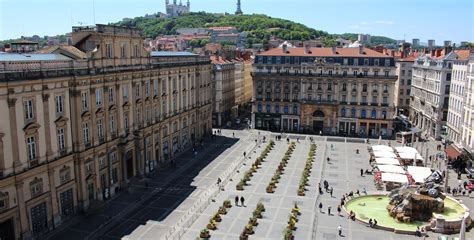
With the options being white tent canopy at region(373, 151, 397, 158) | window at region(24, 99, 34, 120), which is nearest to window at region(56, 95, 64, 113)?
window at region(24, 99, 34, 120)

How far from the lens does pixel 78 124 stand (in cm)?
5369

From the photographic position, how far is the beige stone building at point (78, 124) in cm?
4444

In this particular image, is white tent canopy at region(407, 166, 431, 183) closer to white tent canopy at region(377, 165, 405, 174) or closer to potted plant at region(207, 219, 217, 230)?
white tent canopy at region(377, 165, 405, 174)

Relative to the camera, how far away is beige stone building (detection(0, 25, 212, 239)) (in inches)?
1750

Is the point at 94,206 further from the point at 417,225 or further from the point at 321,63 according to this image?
the point at 321,63

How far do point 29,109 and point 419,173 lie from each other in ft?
187

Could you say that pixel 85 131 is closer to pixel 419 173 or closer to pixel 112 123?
pixel 112 123

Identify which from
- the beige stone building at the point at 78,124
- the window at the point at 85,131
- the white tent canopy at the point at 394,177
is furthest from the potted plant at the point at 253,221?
the window at the point at 85,131

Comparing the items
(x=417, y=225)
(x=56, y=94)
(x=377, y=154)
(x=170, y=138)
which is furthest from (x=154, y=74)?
(x=417, y=225)

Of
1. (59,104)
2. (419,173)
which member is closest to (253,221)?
(59,104)

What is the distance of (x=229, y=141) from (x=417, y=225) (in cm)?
5508

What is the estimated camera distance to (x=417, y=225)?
2040 inches

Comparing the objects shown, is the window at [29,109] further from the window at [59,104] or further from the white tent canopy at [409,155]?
the white tent canopy at [409,155]

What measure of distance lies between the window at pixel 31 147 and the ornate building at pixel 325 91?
7375 cm
